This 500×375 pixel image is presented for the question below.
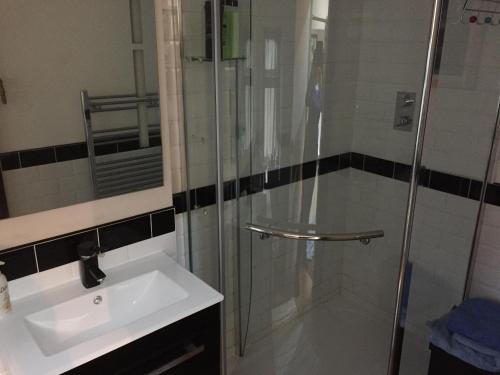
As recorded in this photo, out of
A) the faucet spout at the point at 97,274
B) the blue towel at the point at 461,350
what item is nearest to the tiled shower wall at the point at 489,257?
the blue towel at the point at 461,350

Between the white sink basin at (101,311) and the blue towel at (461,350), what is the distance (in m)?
1.08

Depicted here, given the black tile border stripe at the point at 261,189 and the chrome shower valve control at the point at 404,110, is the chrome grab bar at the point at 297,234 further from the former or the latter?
the chrome shower valve control at the point at 404,110

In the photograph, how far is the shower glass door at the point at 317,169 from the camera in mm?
1845

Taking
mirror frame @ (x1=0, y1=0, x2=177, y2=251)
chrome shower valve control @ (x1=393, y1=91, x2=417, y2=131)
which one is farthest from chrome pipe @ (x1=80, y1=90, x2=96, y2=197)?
chrome shower valve control @ (x1=393, y1=91, x2=417, y2=131)

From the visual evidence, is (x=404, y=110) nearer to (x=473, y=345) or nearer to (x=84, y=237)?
(x=473, y=345)

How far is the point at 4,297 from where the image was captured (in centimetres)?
133

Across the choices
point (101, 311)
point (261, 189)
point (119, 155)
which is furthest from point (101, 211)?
point (261, 189)

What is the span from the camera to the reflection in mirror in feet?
4.29

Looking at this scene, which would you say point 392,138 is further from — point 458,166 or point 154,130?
point 154,130

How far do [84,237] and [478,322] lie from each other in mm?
1603

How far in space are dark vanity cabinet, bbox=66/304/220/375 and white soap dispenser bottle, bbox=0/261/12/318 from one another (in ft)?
1.13

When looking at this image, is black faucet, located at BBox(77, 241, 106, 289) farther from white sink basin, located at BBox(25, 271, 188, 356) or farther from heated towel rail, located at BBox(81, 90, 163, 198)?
heated towel rail, located at BBox(81, 90, 163, 198)

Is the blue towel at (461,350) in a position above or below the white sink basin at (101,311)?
below

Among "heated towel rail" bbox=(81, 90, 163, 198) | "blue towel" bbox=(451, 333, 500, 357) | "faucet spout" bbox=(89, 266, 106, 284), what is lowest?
"blue towel" bbox=(451, 333, 500, 357)
